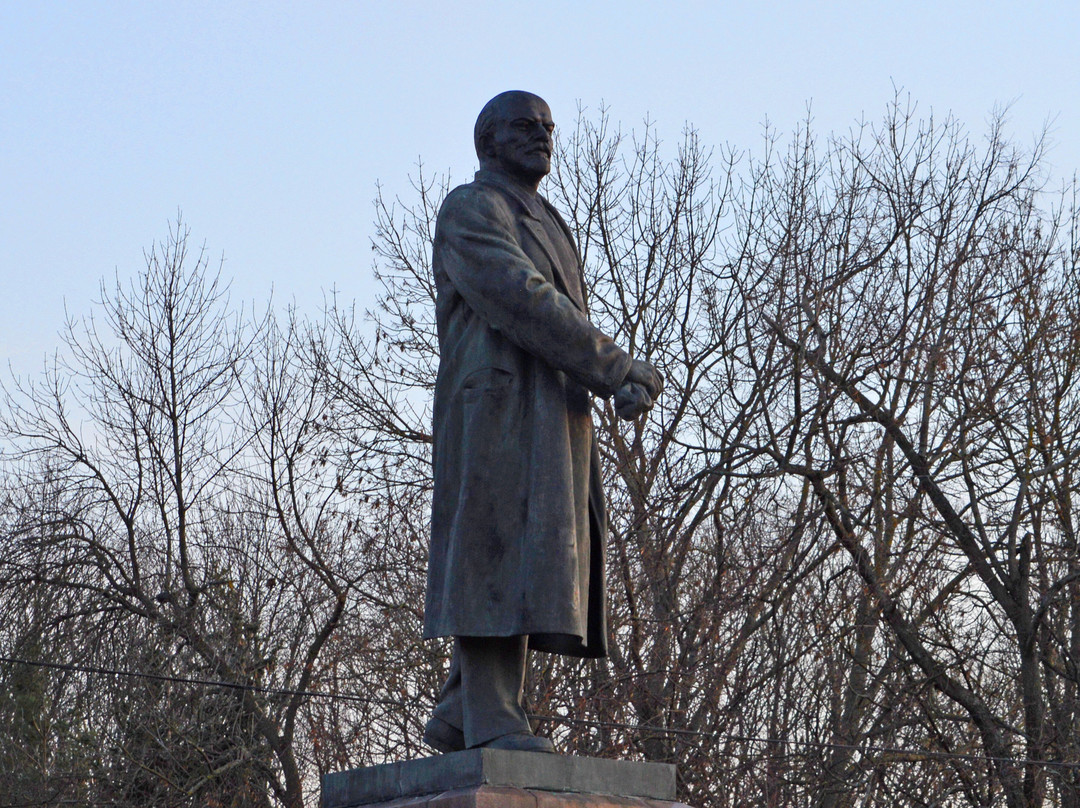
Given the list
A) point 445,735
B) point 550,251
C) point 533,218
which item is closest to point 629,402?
point 550,251

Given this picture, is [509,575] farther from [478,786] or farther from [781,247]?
[781,247]

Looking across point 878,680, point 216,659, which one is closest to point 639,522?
point 878,680

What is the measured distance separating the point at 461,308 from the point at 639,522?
11160 mm

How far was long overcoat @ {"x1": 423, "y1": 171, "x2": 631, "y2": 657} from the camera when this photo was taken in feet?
13.8

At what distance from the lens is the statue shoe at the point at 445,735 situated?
4.35 metres

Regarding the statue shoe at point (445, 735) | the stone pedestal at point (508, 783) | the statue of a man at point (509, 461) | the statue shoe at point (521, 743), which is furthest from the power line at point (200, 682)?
the statue shoe at point (521, 743)

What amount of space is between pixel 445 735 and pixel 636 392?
109 centimetres

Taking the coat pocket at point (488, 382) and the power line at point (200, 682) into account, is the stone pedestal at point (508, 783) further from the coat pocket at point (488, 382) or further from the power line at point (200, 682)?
the power line at point (200, 682)

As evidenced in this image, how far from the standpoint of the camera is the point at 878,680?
1566 cm

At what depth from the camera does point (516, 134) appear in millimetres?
4645

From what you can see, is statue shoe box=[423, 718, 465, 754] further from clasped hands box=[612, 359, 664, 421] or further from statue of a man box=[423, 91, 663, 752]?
clasped hands box=[612, 359, 664, 421]

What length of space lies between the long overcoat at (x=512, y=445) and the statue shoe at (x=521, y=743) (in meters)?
0.27

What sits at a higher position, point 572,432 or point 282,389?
point 282,389

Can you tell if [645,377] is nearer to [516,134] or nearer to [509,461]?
[509,461]
